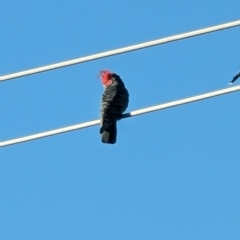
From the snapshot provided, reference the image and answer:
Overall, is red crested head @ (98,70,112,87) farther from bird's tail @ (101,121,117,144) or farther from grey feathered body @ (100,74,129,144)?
bird's tail @ (101,121,117,144)

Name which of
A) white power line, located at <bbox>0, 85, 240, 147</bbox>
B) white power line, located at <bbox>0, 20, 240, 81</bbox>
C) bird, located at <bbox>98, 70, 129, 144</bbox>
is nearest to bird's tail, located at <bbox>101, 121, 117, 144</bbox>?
bird, located at <bbox>98, 70, 129, 144</bbox>

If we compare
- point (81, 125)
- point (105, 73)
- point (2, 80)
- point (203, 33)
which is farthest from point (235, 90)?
point (105, 73)

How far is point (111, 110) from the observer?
55.1 ft

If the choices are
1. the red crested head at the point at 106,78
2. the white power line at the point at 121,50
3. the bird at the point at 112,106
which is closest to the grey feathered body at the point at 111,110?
the bird at the point at 112,106

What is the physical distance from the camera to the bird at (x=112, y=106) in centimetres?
1662

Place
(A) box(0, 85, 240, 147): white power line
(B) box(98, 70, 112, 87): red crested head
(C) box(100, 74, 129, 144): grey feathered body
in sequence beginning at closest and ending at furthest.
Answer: (A) box(0, 85, 240, 147): white power line < (C) box(100, 74, 129, 144): grey feathered body < (B) box(98, 70, 112, 87): red crested head

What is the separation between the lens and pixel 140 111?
13234 mm

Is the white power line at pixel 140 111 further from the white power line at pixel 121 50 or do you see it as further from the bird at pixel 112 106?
the bird at pixel 112 106

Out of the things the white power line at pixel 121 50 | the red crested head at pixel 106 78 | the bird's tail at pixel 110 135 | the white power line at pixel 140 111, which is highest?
the red crested head at pixel 106 78

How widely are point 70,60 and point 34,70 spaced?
417 millimetres

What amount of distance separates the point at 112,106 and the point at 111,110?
0.17 meters

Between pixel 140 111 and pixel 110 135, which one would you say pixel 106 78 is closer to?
pixel 110 135

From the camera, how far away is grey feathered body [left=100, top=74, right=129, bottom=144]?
54.5ft

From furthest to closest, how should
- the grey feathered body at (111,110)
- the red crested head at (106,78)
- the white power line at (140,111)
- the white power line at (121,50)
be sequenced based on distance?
the red crested head at (106,78), the grey feathered body at (111,110), the white power line at (140,111), the white power line at (121,50)
